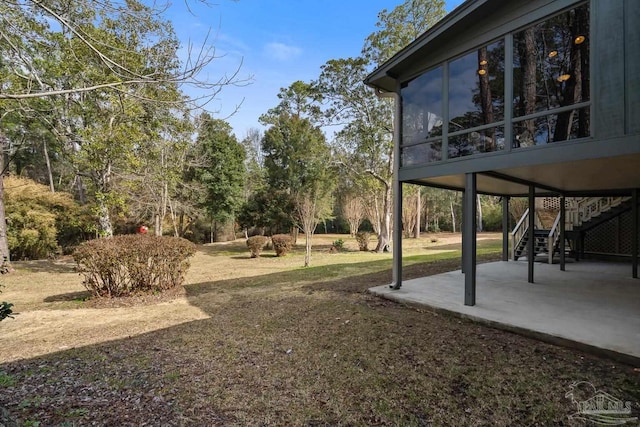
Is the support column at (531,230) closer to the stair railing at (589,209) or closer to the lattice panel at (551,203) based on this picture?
the stair railing at (589,209)

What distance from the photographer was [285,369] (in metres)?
3.26

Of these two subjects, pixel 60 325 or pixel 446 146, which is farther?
pixel 446 146

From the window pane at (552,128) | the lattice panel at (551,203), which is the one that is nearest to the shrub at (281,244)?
the window pane at (552,128)

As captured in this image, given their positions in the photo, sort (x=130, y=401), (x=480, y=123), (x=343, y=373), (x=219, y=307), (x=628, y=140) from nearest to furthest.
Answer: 1. (x=130, y=401)
2. (x=343, y=373)
3. (x=628, y=140)
4. (x=480, y=123)
5. (x=219, y=307)

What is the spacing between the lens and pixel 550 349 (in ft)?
11.7

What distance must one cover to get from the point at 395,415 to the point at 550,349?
2357mm

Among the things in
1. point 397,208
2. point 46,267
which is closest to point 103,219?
point 46,267

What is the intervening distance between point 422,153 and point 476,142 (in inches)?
38.7

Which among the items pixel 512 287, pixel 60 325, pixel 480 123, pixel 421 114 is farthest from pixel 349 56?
pixel 60 325

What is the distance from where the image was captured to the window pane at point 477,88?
5.03 m

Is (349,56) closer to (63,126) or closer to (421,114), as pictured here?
(421,114)

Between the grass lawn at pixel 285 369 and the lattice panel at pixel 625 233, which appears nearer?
the grass lawn at pixel 285 369

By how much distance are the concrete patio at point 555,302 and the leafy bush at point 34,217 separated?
13.0 m

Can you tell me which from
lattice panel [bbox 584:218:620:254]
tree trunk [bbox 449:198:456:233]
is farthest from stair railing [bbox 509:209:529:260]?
tree trunk [bbox 449:198:456:233]
